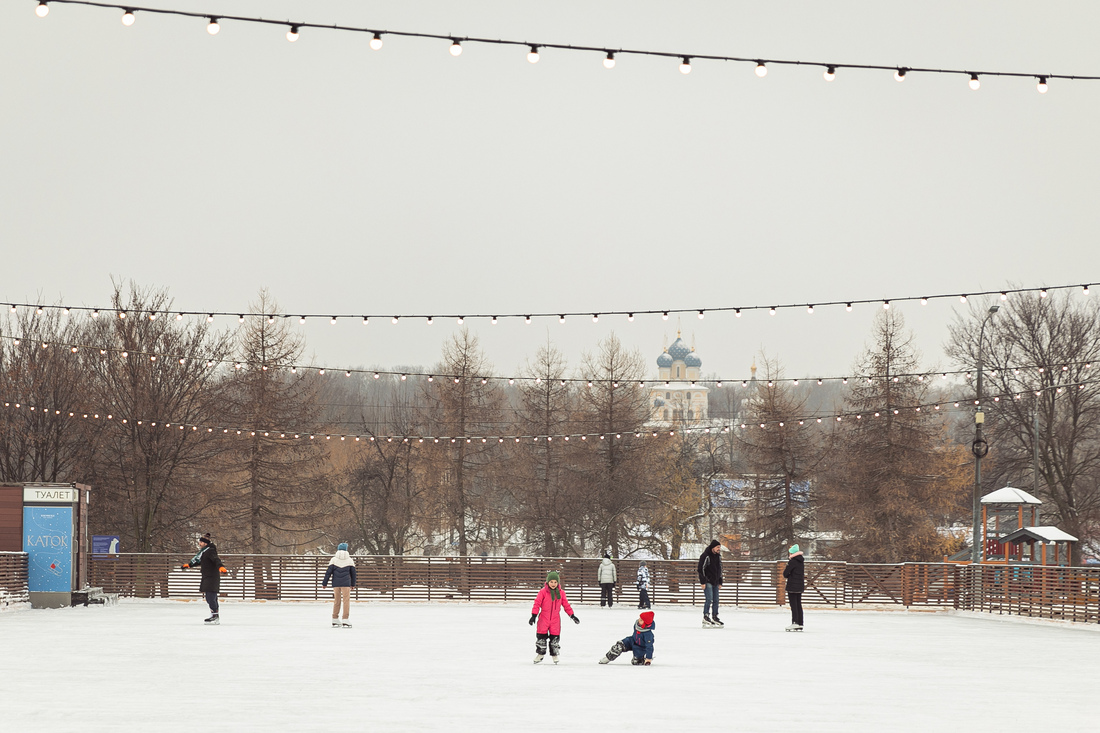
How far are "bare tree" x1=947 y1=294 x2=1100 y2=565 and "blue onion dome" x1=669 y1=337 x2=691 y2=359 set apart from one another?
120452mm

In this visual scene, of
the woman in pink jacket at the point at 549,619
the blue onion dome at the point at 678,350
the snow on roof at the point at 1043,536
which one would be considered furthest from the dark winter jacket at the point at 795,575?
the blue onion dome at the point at 678,350

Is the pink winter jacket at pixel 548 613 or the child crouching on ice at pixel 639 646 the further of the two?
the pink winter jacket at pixel 548 613

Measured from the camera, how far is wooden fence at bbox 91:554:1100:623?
31.2 metres

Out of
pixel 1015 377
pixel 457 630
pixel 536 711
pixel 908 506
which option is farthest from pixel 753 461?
pixel 536 711

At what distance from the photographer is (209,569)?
22.5m

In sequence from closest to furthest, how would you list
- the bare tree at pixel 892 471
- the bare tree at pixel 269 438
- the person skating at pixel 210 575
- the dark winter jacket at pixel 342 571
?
the dark winter jacket at pixel 342 571, the person skating at pixel 210 575, the bare tree at pixel 269 438, the bare tree at pixel 892 471

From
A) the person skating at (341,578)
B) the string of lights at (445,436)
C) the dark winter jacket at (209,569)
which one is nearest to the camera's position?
the person skating at (341,578)

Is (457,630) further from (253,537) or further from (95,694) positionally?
(253,537)

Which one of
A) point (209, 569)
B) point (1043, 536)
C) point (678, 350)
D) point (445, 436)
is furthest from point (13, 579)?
point (678, 350)

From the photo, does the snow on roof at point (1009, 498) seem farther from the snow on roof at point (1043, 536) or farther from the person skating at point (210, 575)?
the person skating at point (210, 575)

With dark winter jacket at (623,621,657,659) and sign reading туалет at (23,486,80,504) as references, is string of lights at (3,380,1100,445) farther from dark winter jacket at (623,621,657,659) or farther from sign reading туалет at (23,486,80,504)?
dark winter jacket at (623,621,657,659)

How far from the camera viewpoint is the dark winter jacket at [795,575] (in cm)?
2109

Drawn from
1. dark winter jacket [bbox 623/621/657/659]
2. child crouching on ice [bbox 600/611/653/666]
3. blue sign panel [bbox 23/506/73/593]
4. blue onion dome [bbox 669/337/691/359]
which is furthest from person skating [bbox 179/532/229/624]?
blue onion dome [bbox 669/337/691/359]

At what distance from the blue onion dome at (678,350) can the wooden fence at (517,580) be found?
13304cm
